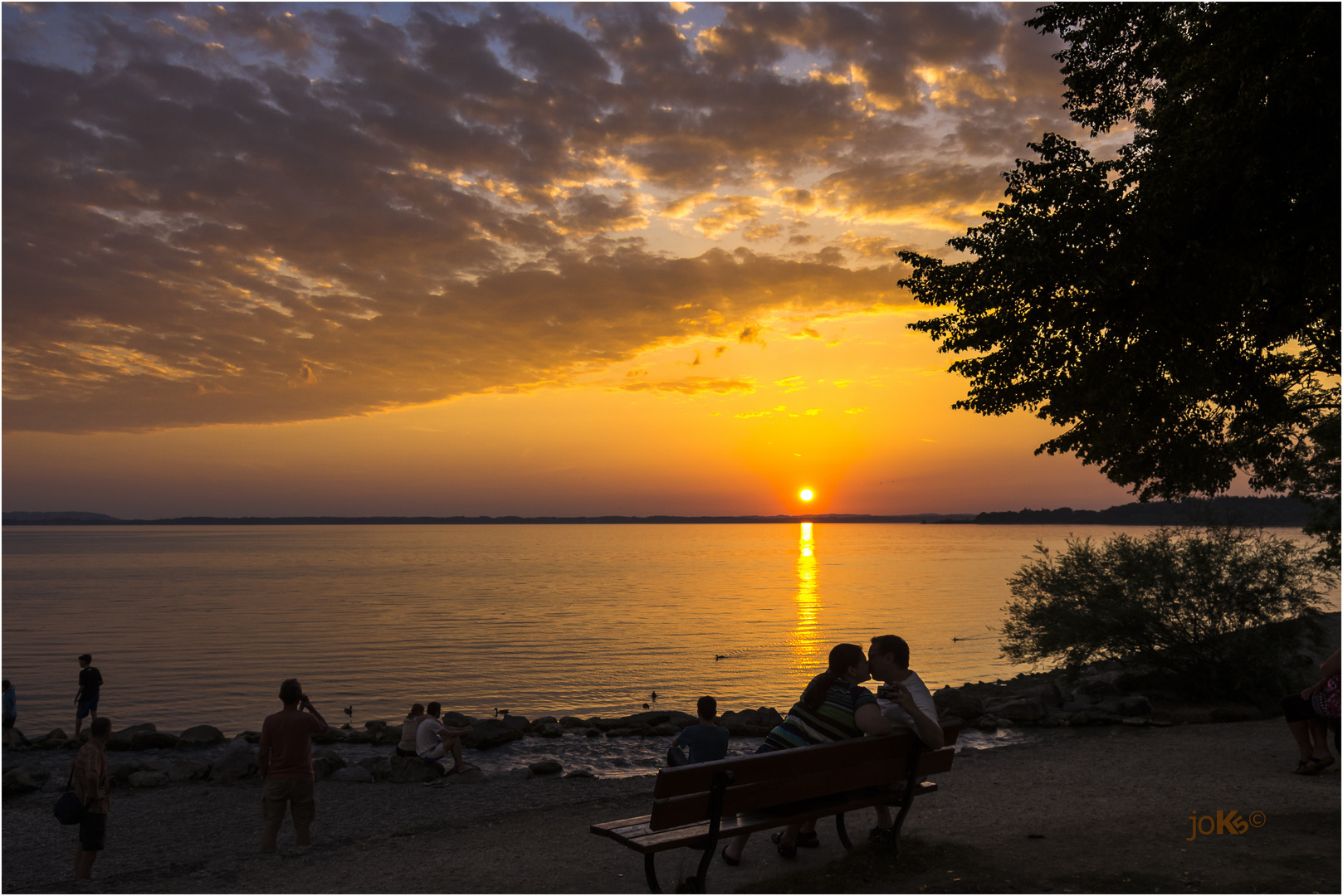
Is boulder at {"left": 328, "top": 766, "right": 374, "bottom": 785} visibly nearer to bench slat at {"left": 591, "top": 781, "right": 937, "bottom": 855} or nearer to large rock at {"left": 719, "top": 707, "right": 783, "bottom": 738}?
large rock at {"left": 719, "top": 707, "right": 783, "bottom": 738}

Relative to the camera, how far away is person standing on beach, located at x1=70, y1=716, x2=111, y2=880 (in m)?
8.99

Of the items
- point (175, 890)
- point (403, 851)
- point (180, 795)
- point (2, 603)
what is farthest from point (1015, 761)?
point (2, 603)

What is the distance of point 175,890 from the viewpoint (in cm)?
809

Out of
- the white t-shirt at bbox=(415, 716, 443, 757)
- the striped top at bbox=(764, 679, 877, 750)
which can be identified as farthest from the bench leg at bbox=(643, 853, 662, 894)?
the white t-shirt at bbox=(415, 716, 443, 757)

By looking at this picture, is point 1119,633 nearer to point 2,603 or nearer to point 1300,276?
point 1300,276

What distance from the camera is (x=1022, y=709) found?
17.4 m

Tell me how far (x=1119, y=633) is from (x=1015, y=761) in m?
6.80

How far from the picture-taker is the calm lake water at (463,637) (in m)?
27.1

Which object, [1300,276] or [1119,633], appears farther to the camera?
[1119,633]

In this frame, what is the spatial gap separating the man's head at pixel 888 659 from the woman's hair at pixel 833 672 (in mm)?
123

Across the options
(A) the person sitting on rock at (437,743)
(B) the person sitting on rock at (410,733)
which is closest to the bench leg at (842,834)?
(A) the person sitting on rock at (437,743)

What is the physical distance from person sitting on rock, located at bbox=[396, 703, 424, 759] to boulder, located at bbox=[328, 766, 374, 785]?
75 centimetres

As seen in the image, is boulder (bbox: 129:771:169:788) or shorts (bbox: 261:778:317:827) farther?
boulder (bbox: 129:771:169:788)

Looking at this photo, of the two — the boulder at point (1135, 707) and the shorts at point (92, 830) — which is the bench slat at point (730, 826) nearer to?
the shorts at point (92, 830)
